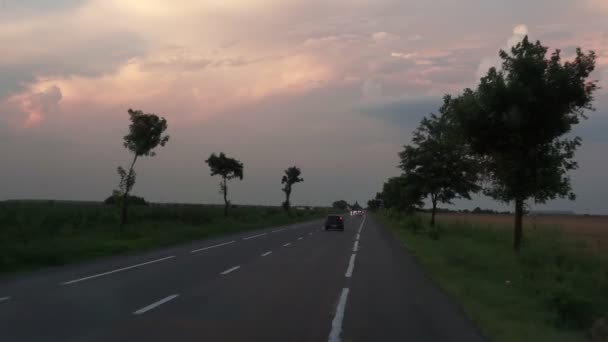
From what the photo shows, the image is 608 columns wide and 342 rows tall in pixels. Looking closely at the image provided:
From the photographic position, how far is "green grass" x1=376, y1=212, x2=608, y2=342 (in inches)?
412

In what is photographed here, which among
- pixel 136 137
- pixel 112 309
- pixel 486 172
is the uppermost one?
pixel 136 137

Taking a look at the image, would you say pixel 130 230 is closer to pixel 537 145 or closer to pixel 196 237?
pixel 196 237

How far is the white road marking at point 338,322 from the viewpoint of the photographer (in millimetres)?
9164

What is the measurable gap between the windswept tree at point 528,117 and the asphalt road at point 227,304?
4432 mm

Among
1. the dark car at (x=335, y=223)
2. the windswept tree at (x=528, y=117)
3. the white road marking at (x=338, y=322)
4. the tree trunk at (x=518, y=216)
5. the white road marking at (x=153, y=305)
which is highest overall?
the windswept tree at (x=528, y=117)

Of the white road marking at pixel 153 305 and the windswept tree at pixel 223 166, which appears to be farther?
the windswept tree at pixel 223 166

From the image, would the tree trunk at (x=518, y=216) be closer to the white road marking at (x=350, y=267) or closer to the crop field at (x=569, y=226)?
the crop field at (x=569, y=226)

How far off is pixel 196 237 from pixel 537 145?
22.1 m

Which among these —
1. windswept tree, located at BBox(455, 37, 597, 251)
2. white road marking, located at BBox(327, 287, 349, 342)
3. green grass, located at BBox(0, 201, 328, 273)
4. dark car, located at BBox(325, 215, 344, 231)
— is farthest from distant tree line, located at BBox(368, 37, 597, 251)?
dark car, located at BBox(325, 215, 344, 231)

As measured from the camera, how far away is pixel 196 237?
36844 mm

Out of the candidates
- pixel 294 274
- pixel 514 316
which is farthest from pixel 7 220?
pixel 514 316

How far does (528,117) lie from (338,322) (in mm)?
11295

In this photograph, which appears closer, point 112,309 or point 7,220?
point 112,309

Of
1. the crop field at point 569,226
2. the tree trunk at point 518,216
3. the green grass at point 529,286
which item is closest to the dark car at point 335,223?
the crop field at point 569,226
